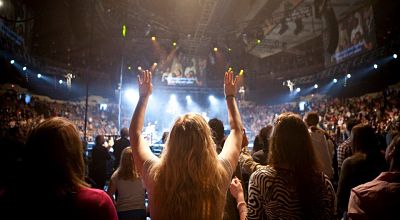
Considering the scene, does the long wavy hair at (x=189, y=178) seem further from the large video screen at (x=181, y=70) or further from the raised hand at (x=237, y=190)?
the large video screen at (x=181, y=70)

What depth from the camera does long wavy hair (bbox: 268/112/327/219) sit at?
1.61 meters

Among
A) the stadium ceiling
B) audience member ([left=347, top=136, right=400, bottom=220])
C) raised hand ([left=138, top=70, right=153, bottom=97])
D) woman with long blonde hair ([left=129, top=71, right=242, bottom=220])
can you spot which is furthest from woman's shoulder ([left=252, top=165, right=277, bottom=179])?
the stadium ceiling

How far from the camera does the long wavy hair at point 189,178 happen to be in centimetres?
134

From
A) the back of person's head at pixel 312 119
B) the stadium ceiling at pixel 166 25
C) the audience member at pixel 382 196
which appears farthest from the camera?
the stadium ceiling at pixel 166 25

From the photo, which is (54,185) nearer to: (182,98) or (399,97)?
(399,97)

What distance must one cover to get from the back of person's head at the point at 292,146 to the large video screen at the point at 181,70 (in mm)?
20897

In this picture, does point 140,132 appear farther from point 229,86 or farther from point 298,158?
point 298,158

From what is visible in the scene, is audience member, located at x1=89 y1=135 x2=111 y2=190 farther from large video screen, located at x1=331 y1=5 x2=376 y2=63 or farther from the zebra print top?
large video screen, located at x1=331 y1=5 x2=376 y2=63

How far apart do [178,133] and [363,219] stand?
1.15 meters

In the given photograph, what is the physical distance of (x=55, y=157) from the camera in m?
1.20

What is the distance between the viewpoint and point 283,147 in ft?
5.65

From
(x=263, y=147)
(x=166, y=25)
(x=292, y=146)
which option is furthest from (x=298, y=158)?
(x=166, y=25)

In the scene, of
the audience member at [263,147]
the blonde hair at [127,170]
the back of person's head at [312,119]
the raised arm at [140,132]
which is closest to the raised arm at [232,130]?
the raised arm at [140,132]

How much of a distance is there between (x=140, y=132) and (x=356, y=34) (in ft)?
54.0
